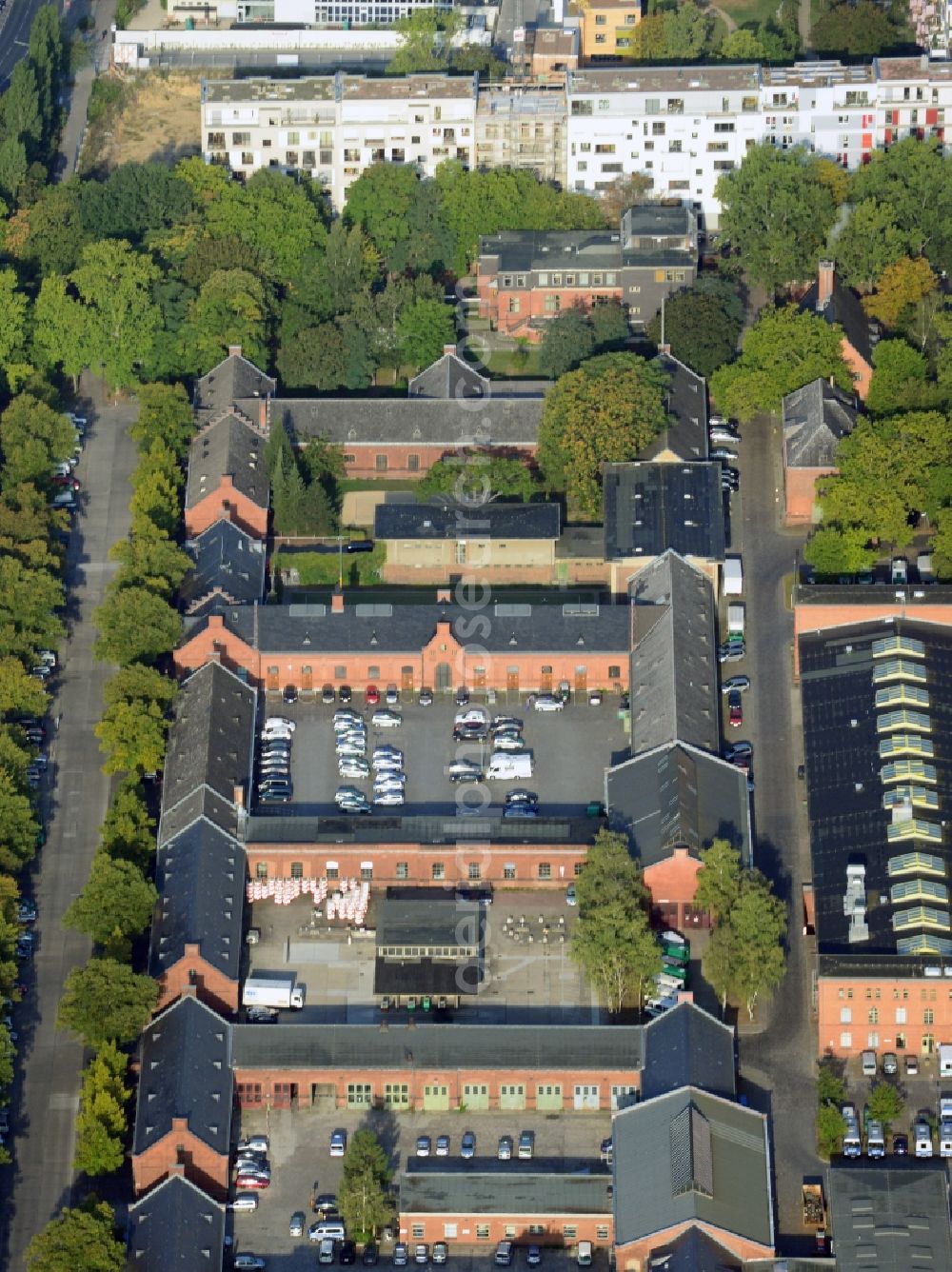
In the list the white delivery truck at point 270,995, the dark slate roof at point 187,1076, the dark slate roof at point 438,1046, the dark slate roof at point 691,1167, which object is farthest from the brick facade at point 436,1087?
the white delivery truck at point 270,995

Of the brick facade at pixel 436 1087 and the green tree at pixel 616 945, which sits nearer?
the brick facade at pixel 436 1087

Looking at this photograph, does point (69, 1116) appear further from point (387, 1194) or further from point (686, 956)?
point (686, 956)

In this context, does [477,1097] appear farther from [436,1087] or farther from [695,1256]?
[695,1256]

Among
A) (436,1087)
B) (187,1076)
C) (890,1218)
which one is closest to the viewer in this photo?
(890,1218)

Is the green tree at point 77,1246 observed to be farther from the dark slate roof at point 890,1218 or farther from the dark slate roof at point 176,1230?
the dark slate roof at point 890,1218

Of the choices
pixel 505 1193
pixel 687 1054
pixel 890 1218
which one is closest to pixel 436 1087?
pixel 505 1193

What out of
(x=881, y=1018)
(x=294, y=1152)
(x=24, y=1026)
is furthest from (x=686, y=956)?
(x=24, y=1026)
